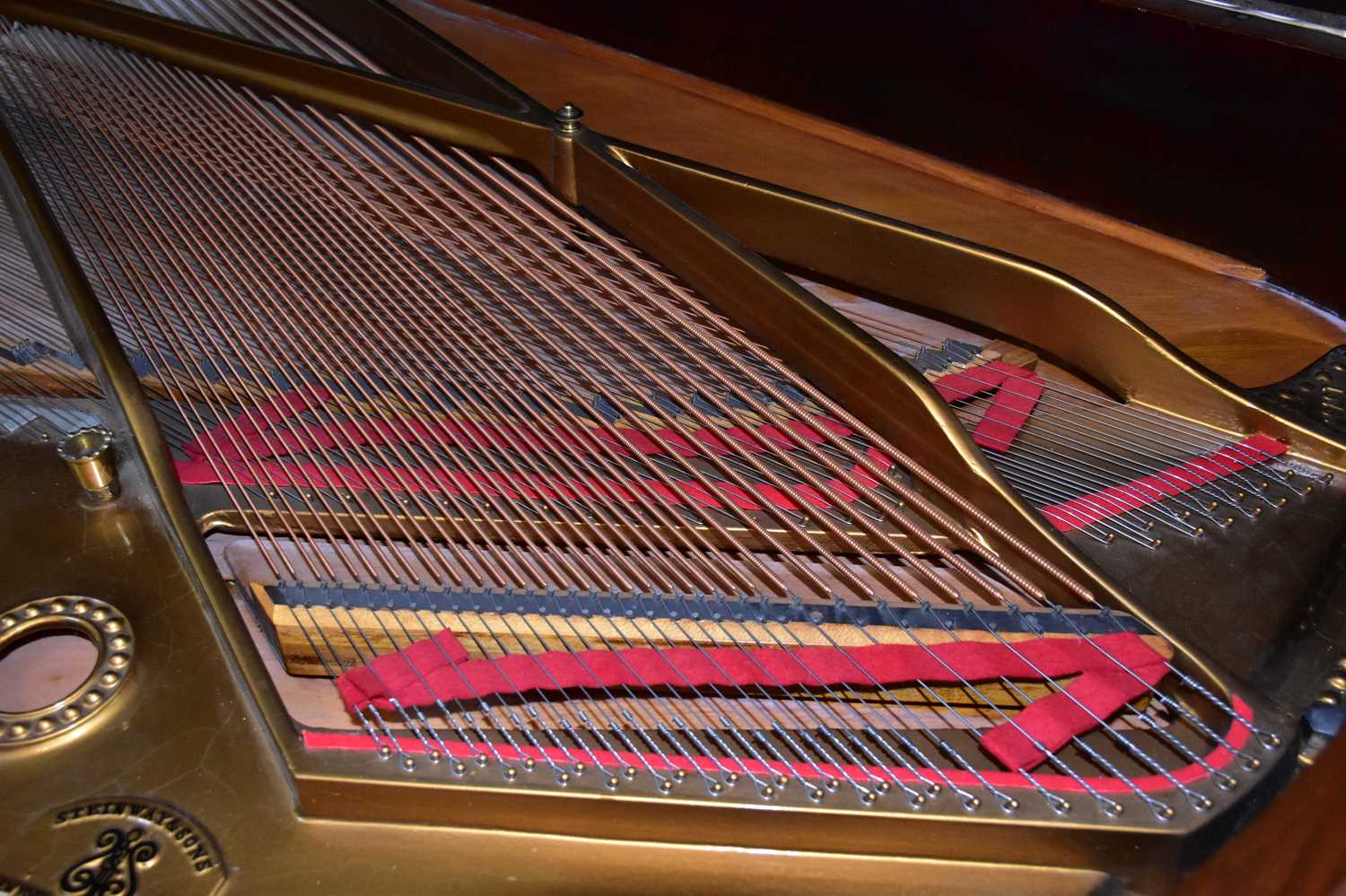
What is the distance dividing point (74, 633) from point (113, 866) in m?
0.46

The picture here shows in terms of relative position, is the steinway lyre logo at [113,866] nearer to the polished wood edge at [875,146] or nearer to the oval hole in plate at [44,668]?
the oval hole in plate at [44,668]

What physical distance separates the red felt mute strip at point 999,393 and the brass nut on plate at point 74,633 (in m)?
1.42

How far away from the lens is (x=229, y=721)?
1588 mm

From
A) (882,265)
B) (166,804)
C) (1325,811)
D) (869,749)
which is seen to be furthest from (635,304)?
(1325,811)

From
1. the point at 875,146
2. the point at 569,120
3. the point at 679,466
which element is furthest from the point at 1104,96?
the point at 679,466

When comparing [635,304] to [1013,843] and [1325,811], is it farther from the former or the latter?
[1325,811]

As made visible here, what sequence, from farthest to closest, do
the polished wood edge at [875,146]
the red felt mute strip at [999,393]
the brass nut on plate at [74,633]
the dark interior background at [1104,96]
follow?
the polished wood edge at [875,146] → the dark interior background at [1104,96] → the red felt mute strip at [999,393] → the brass nut on plate at [74,633]

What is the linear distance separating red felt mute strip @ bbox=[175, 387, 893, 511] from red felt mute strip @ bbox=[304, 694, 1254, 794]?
496 millimetres

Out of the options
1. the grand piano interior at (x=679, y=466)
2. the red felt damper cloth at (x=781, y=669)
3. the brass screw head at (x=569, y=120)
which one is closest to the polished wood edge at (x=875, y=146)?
the grand piano interior at (x=679, y=466)

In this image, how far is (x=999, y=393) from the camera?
2281 mm

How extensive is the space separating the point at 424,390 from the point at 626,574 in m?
0.55

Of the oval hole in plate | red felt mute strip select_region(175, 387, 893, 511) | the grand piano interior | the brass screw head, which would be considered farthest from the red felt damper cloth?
the brass screw head

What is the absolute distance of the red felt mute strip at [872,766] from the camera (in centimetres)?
150

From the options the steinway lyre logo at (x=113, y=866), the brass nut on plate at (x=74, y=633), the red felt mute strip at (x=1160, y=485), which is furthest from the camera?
the red felt mute strip at (x=1160, y=485)
